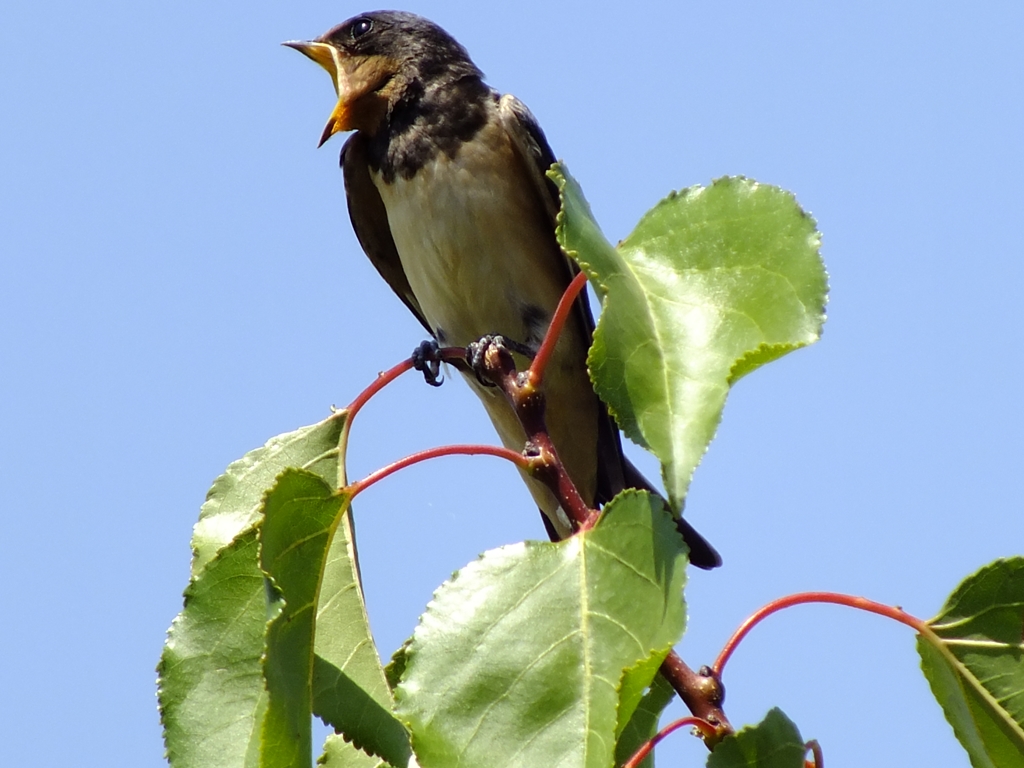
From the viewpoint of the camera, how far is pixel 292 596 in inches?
85.9

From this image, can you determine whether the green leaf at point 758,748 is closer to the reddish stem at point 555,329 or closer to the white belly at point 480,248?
A: the reddish stem at point 555,329

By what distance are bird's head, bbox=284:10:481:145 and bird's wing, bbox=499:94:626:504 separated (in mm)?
410

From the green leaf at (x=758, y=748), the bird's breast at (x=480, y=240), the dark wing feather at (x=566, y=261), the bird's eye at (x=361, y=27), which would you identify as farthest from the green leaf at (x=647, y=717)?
the bird's eye at (x=361, y=27)

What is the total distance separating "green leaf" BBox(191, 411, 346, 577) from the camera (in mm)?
2729

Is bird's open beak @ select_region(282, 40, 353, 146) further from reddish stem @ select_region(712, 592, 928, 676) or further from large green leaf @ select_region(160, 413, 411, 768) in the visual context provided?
reddish stem @ select_region(712, 592, 928, 676)

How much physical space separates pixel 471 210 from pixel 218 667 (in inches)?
111

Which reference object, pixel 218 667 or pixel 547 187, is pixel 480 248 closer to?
pixel 547 187

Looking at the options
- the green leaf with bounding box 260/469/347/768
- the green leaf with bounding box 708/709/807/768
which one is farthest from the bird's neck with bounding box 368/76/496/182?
→ the green leaf with bounding box 708/709/807/768

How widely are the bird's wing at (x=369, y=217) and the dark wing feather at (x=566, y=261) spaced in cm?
68

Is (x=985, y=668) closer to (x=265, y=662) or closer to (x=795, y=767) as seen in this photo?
(x=795, y=767)

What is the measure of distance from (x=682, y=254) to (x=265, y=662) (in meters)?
0.98

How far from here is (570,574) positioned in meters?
2.02

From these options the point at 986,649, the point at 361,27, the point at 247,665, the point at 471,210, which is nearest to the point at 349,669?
the point at 247,665

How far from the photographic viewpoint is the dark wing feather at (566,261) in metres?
4.93
